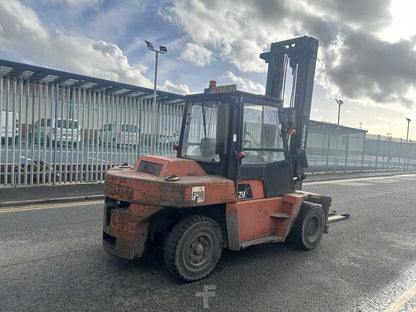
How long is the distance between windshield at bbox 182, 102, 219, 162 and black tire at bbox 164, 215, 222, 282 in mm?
1035

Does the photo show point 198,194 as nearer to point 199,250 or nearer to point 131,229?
point 199,250

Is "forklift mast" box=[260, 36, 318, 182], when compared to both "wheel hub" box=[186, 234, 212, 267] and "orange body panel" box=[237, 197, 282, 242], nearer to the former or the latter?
"orange body panel" box=[237, 197, 282, 242]

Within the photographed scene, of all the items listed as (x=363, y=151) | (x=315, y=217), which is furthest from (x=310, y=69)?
(x=363, y=151)

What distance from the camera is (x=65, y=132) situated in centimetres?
1021

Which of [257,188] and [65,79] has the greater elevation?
[65,79]

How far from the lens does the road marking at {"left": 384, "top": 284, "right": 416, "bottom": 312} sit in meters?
3.49

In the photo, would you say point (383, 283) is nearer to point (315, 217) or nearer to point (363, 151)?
point (315, 217)

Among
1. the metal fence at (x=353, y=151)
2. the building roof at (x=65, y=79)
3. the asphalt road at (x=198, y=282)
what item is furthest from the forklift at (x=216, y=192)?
the metal fence at (x=353, y=151)

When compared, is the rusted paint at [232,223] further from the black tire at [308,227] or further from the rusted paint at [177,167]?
the black tire at [308,227]

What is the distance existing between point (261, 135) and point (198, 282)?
2275 mm

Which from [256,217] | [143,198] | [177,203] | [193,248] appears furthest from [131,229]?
[256,217]

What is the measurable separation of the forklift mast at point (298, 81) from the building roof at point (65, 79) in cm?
640

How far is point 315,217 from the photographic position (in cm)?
541

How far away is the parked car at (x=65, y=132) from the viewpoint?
10.0 meters
